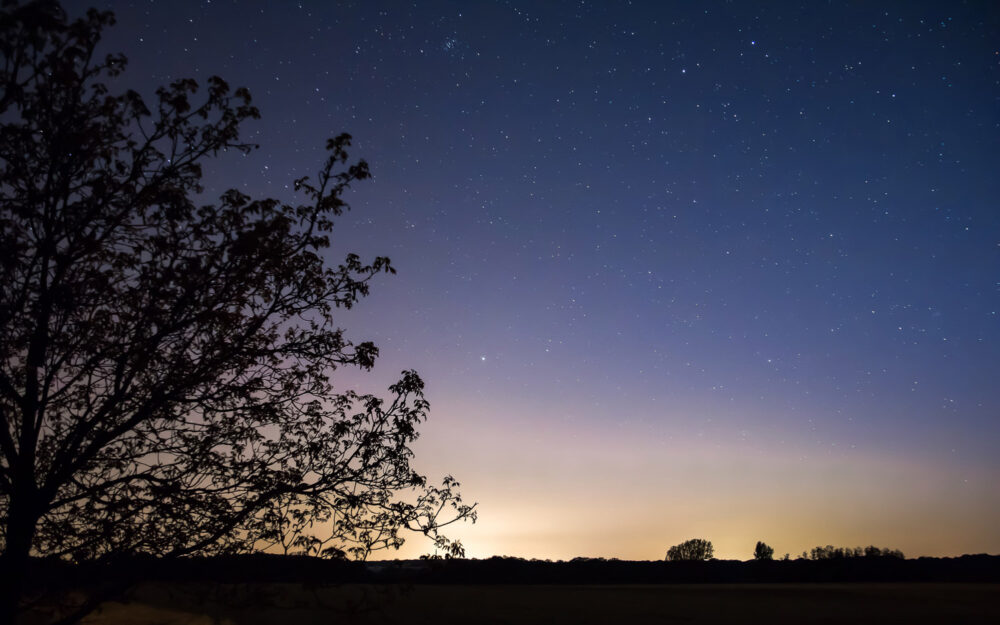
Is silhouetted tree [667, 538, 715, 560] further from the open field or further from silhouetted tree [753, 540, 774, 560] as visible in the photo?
the open field

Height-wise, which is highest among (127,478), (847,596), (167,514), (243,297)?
(243,297)

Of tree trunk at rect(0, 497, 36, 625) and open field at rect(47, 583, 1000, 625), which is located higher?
tree trunk at rect(0, 497, 36, 625)

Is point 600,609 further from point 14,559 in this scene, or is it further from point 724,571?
point 724,571

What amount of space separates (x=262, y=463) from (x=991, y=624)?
2395 centimetres

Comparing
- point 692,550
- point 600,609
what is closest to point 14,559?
point 600,609

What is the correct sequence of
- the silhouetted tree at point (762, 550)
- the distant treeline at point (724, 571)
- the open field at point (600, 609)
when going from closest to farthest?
the open field at point (600, 609) < the distant treeline at point (724, 571) < the silhouetted tree at point (762, 550)

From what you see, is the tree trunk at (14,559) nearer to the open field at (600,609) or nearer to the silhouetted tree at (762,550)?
the open field at (600,609)

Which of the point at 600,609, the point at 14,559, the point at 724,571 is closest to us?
the point at 14,559

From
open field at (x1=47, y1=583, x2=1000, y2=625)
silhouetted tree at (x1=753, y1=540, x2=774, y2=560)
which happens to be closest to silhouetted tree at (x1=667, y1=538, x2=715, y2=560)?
silhouetted tree at (x1=753, y1=540, x2=774, y2=560)

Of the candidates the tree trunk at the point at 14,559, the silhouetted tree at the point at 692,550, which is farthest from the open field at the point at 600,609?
the silhouetted tree at the point at 692,550

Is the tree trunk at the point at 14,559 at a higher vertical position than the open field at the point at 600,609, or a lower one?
higher

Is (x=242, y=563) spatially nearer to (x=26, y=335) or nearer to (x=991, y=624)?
Result: (x=26, y=335)

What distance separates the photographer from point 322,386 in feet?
26.7

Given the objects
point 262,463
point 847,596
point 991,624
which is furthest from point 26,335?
point 847,596
